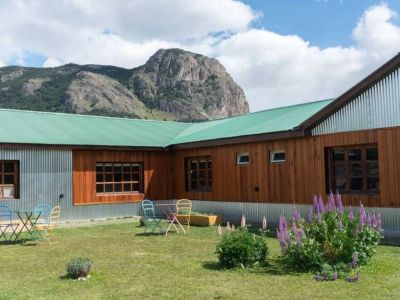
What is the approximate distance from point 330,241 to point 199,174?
11.7m

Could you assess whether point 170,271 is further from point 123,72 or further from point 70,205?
point 123,72

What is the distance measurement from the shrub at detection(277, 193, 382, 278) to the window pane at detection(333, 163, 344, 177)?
5.79 meters

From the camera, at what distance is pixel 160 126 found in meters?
22.5

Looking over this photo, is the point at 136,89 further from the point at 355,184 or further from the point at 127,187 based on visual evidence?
the point at 355,184

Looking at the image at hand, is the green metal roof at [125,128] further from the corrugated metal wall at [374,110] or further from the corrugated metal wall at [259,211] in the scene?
the corrugated metal wall at [259,211]

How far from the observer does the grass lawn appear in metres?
6.61

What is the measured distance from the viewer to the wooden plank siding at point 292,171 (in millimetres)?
12430

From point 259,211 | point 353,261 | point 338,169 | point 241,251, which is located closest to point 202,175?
point 259,211

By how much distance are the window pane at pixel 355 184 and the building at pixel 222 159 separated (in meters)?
0.03

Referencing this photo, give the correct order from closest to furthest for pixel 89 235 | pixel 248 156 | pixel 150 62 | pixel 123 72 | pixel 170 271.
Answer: pixel 170 271, pixel 89 235, pixel 248 156, pixel 123 72, pixel 150 62

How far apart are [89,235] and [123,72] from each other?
100123 mm

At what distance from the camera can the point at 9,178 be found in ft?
53.8

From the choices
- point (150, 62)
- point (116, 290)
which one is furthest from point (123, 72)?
point (116, 290)

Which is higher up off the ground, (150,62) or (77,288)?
(150,62)
